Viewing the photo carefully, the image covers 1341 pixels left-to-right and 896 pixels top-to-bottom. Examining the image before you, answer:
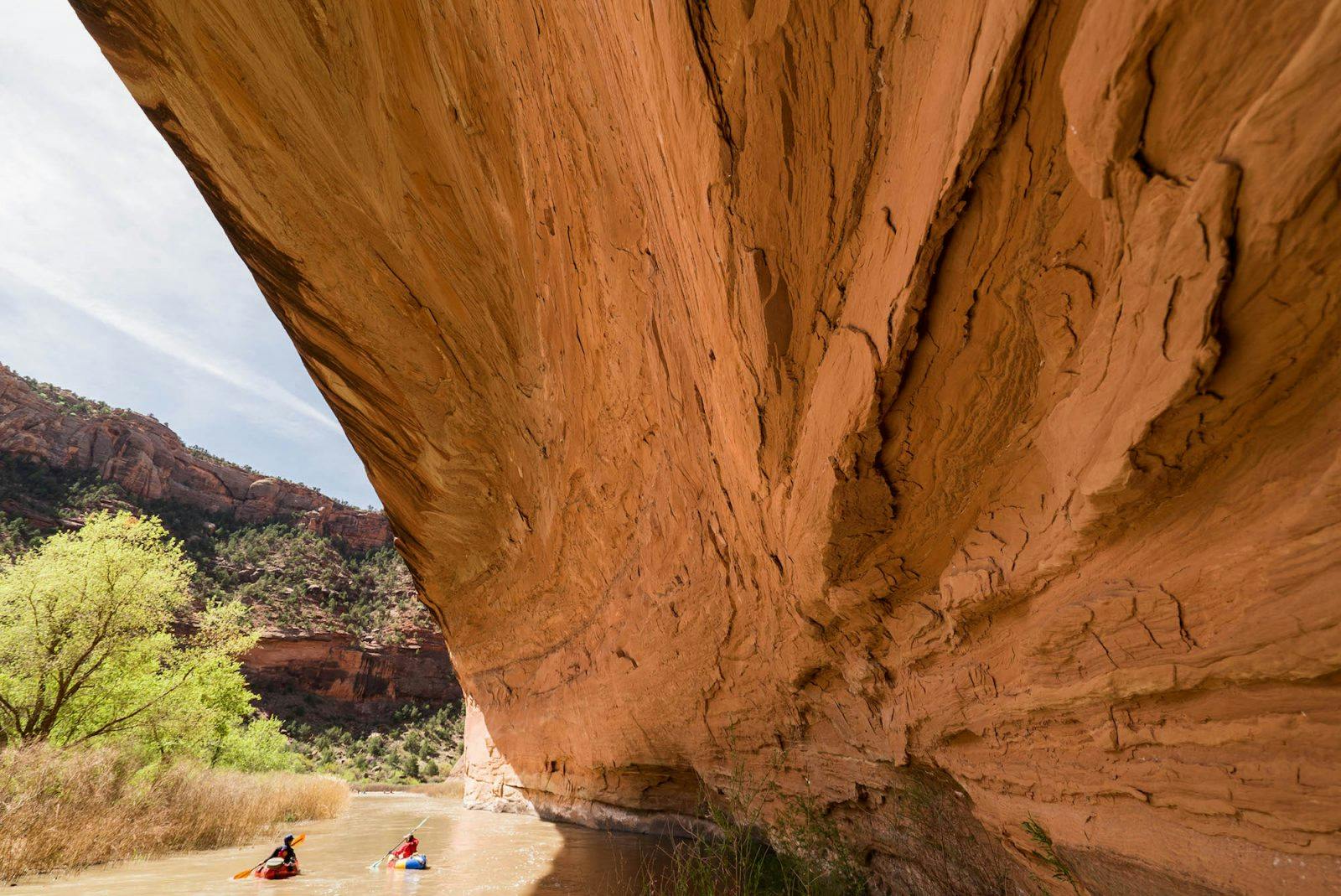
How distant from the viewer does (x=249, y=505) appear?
50.2 m

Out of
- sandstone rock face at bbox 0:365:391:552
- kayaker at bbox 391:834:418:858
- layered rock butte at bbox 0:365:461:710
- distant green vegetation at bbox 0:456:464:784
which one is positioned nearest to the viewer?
kayaker at bbox 391:834:418:858

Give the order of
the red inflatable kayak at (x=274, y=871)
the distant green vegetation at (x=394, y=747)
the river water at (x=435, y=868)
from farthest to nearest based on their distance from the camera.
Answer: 1. the distant green vegetation at (x=394, y=747)
2. the red inflatable kayak at (x=274, y=871)
3. the river water at (x=435, y=868)

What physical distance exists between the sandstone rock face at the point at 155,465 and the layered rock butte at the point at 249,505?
7 centimetres

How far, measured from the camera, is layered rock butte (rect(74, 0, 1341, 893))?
1516 millimetres

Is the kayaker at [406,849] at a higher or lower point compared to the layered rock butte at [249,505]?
lower

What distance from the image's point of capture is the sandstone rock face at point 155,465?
41.3 meters

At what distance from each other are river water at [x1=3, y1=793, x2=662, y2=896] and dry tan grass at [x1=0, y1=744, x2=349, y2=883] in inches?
12.0

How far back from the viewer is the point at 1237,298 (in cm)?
147

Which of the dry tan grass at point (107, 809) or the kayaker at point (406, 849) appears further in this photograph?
the kayaker at point (406, 849)

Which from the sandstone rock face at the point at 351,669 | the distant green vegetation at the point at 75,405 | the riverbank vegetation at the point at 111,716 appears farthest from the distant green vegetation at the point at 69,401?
the riverbank vegetation at the point at 111,716

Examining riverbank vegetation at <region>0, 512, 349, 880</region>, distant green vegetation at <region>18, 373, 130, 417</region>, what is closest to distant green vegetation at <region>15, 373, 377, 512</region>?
distant green vegetation at <region>18, 373, 130, 417</region>

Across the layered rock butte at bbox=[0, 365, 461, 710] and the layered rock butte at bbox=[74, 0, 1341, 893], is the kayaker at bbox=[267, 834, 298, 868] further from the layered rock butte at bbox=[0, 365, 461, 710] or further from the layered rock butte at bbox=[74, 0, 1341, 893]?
the layered rock butte at bbox=[0, 365, 461, 710]

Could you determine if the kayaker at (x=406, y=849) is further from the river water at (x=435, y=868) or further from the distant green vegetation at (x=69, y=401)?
the distant green vegetation at (x=69, y=401)

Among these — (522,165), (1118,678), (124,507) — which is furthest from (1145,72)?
(124,507)
